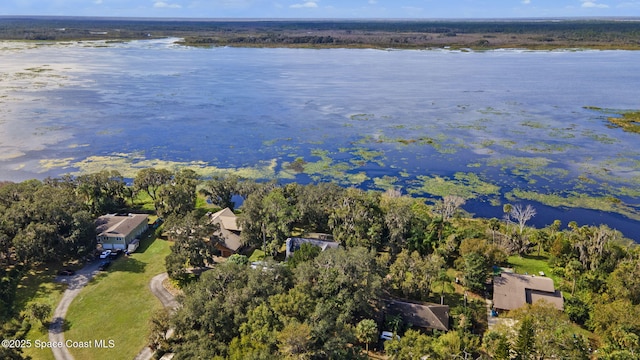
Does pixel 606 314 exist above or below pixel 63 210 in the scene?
below

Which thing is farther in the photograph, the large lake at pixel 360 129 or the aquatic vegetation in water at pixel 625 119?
the aquatic vegetation in water at pixel 625 119

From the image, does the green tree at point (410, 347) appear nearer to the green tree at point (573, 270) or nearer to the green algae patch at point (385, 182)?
the green tree at point (573, 270)

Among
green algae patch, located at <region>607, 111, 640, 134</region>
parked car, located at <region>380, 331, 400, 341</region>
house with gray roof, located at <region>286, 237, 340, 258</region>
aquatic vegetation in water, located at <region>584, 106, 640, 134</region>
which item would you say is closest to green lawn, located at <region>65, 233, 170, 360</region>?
house with gray roof, located at <region>286, 237, 340, 258</region>

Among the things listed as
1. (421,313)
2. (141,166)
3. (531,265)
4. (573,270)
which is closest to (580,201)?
(531,265)

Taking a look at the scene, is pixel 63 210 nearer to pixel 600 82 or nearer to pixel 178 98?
pixel 178 98

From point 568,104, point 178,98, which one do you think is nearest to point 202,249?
point 178,98

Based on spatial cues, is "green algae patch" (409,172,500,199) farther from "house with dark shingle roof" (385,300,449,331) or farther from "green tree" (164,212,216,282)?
"green tree" (164,212,216,282)

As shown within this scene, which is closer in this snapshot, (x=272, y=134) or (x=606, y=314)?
(x=606, y=314)

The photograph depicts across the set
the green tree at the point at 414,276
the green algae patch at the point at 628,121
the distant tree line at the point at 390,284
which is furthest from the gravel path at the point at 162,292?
the green algae patch at the point at 628,121
